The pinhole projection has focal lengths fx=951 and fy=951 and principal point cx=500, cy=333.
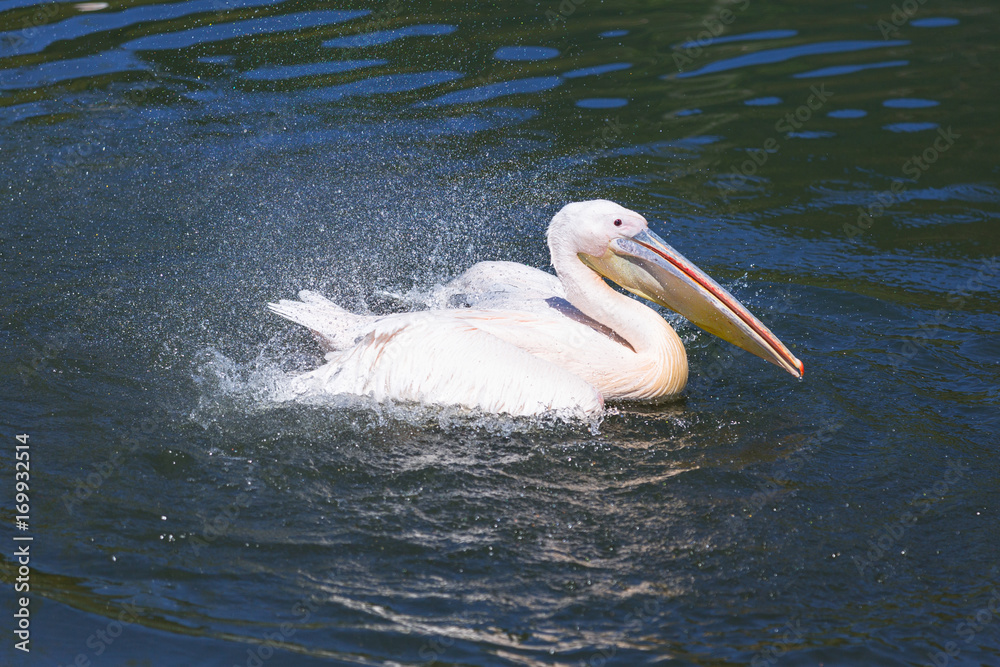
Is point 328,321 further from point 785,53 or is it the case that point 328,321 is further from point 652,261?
point 785,53

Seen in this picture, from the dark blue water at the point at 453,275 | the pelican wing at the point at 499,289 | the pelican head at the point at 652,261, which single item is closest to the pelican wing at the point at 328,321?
the dark blue water at the point at 453,275

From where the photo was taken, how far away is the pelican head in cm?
433

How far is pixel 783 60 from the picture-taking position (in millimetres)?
8539

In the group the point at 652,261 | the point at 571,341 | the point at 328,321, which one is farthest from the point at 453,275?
the point at 652,261

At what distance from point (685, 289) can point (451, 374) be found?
45.3 inches

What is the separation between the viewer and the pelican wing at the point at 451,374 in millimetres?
4227

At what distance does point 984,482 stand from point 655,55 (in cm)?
586

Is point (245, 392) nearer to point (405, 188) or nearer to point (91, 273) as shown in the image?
point (91, 273)

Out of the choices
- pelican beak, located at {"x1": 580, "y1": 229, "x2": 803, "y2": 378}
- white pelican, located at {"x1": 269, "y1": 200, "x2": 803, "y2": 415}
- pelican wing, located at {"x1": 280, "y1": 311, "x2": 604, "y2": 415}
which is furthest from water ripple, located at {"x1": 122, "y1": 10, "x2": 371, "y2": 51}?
pelican beak, located at {"x1": 580, "y1": 229, "x2": 803, "y2": 378}

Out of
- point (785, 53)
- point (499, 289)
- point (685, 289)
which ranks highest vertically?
point (785, 53)

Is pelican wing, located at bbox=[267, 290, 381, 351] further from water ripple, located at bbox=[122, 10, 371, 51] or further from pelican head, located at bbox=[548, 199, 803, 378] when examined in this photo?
water ripple, located at bbox=[122, 10, 371, 51]

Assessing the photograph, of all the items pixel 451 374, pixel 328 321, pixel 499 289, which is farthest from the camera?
pixel 499 289

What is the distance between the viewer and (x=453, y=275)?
576 cm

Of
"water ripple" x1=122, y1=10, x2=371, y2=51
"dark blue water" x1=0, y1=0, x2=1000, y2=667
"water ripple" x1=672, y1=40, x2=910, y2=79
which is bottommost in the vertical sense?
"dark blue water" x1=0, y1=0, x2=1000, y2=667
